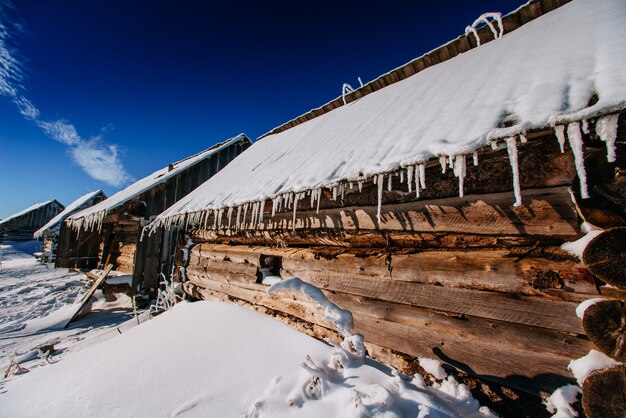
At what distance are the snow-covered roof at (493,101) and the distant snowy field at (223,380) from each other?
1440 mm

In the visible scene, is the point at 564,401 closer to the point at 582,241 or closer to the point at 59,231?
the point at 582,241

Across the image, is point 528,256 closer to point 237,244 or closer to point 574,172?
point 574,172

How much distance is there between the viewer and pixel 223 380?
217 cm

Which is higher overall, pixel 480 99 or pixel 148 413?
pixel 480 99

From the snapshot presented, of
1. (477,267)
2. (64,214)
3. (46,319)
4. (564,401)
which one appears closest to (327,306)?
(477,267)

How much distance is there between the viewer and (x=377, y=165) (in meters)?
1.98

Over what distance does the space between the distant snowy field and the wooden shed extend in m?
35.6

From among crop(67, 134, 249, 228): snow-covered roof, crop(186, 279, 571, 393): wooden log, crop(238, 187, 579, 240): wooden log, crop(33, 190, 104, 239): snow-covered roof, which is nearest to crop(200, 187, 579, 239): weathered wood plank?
crop(238, 187, 579, 240): wooden log

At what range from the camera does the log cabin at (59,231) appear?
1446 cm

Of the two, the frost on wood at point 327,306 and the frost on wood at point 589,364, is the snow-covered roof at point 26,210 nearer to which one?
the frost on wood at point 327,306

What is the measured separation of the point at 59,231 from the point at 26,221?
745 inches

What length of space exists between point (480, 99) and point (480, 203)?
877 mm

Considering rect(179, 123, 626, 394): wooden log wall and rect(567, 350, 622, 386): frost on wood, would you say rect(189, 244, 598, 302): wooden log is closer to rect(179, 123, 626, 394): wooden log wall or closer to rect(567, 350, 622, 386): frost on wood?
rect(179, 123, 626, 394): wooden log wall

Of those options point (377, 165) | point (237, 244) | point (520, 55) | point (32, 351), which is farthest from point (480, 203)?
point (32, 351)
